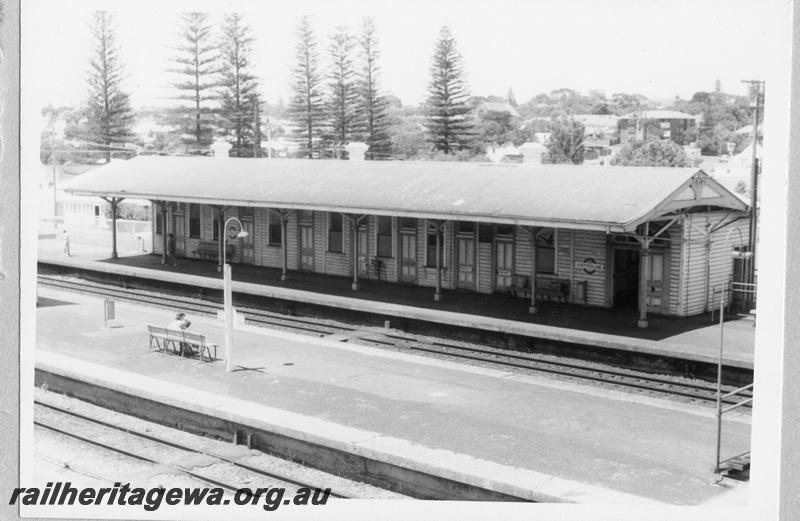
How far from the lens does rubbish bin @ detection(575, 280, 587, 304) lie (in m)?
19.2

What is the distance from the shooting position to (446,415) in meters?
12.2

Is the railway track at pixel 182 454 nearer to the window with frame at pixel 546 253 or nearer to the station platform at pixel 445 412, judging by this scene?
the station platform at pixel 445 412

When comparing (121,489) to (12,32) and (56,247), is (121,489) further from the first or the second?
(56,247)

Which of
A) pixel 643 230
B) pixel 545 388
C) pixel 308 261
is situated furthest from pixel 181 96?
pixel 545 388

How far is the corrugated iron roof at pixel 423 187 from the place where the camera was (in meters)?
17.5

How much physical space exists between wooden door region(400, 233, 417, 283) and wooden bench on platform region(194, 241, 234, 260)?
597 centimetres

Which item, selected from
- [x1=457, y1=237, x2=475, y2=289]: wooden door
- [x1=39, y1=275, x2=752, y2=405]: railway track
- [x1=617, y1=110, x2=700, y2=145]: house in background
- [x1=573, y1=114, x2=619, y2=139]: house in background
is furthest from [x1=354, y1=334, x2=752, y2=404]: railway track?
[x1=573, y1=114, x2=619, y2=139]: house in background

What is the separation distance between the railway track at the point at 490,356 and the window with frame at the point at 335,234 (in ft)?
10.0

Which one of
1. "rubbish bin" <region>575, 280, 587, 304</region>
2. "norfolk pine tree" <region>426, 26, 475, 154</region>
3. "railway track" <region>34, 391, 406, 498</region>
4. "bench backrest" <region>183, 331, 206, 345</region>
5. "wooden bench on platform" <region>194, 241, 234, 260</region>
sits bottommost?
"railway track" <region>34, 391, 406, 498</region>

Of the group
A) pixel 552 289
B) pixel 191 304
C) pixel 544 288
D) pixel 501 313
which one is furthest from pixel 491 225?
pixel 191 304

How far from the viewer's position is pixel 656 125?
53.5 metres

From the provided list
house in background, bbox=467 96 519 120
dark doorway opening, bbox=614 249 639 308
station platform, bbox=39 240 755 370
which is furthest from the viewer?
house in background, bbox=467 96 519 120

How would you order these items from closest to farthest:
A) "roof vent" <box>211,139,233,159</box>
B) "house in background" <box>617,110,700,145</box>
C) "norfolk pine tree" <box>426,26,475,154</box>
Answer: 1. "roof vent" <box>211,139,233,159</box>
2. "norfolk pine tree" <box>426,26,475,154</box>
3. "house in background" <box>617,110,700,145</box>

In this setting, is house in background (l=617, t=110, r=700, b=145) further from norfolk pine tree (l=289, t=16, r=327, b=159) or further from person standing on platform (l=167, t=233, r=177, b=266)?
person standing on platform (l=167, t=233, r=177, b=266)
